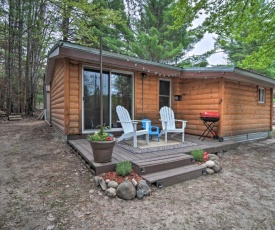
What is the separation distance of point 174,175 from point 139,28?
1014cm

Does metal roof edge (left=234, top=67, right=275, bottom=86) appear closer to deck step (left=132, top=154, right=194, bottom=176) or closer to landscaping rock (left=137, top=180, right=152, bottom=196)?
deck step (left=132, top=154, right=194, bottom=176)

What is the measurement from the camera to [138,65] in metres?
4.70

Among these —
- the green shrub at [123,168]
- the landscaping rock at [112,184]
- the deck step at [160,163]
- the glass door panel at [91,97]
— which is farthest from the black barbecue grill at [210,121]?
the landscaping rock at [112,184]

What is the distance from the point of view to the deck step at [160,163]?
2723 mm

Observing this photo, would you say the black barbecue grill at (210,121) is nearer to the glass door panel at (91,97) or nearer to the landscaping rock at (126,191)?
the glass door panel at (91,97)

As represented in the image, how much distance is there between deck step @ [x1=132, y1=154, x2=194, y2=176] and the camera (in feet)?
8.93

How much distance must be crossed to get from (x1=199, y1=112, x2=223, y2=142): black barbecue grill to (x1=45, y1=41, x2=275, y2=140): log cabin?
0.54ft

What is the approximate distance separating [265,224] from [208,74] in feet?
12.8

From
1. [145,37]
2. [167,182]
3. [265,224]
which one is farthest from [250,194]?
[145,37]

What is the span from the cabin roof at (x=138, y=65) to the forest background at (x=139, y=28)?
1313mm

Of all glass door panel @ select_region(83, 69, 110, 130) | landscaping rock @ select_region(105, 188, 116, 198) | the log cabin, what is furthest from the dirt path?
the log cabin

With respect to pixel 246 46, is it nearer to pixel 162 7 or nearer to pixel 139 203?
pixel 162 7

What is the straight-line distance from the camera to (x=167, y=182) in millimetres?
2633

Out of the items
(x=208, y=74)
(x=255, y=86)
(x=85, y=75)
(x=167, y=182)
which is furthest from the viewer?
(x=255, y=86)
